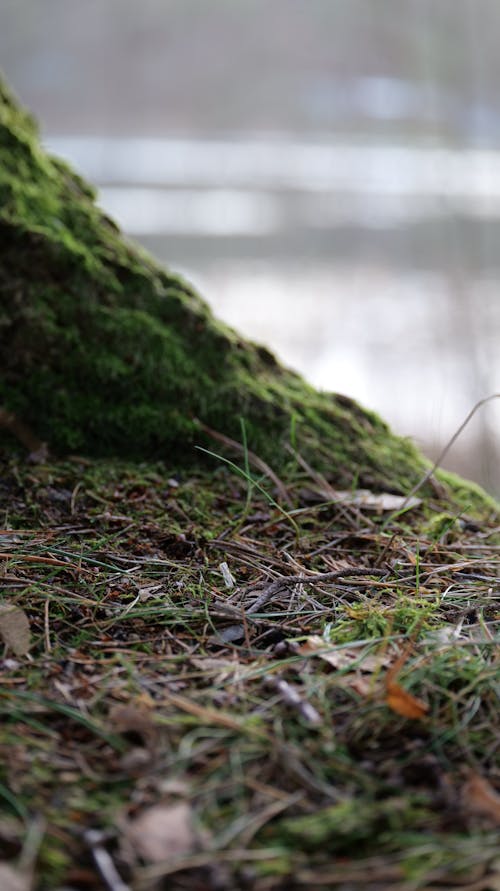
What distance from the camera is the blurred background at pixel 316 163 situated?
463 cm

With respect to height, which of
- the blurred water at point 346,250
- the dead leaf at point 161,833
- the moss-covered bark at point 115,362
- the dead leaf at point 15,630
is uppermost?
the blurred water at point 346,250

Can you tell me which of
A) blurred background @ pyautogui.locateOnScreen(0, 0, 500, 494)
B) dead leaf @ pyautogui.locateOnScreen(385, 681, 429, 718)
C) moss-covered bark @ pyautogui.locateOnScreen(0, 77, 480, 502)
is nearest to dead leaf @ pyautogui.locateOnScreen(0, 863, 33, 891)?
dead leaf @ pyautogui.locateOnScreen(385, 681, 429, 718)

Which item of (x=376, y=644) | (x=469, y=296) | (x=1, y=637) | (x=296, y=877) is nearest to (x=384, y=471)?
(x=376, y=644)

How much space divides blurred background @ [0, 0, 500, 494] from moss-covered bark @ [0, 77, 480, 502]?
45.8 inches

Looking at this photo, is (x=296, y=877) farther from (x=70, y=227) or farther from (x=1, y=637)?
(x=70, y=227)

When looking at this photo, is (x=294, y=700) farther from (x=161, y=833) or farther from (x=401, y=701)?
(x=161, y=833)

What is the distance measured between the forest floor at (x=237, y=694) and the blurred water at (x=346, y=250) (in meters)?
1.89

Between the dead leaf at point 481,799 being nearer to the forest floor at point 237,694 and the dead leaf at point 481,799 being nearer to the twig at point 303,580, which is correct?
the forest floor at point 237,694

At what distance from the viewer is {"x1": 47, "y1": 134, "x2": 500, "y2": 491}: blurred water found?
4324mm

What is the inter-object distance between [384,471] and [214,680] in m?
0.91

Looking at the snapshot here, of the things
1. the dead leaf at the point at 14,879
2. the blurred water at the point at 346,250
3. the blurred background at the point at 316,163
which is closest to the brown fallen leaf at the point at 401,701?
the dead leaf at the point at 14,879

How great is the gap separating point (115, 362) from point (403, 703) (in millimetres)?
1107

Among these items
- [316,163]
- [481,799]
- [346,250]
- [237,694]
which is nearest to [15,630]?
[237,694]

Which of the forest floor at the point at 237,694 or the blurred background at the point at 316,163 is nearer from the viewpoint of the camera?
the forest floor at the point at 237,694
